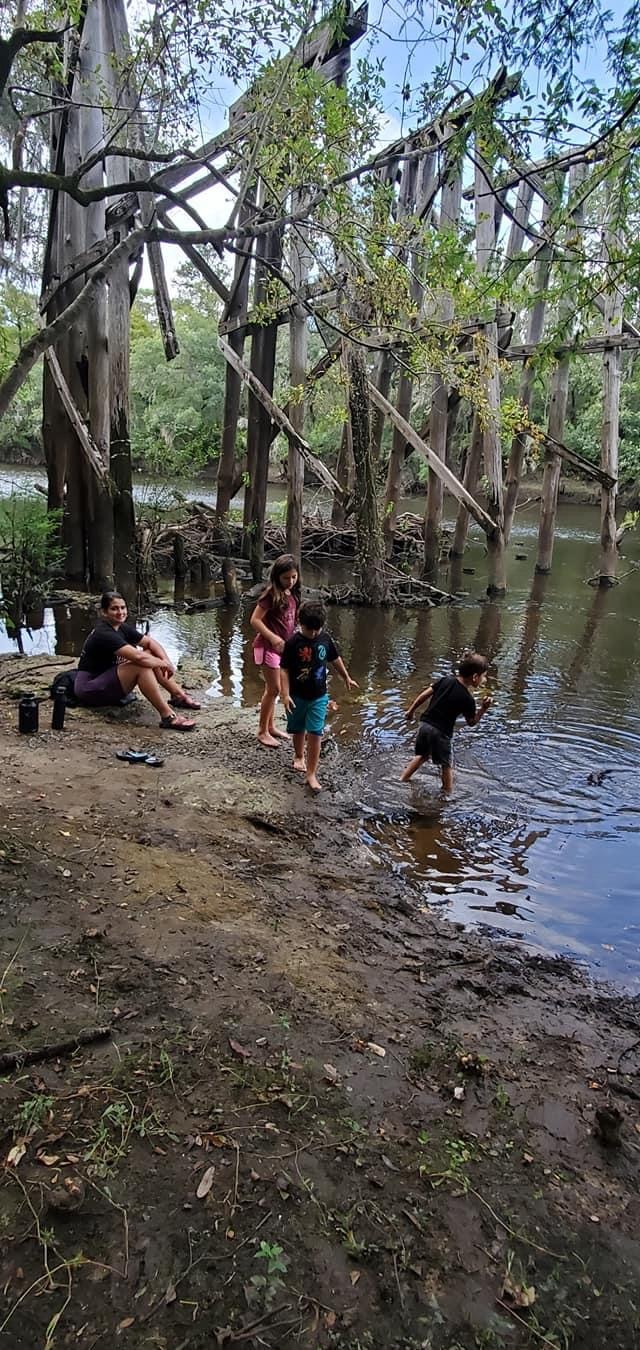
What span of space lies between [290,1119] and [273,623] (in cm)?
418

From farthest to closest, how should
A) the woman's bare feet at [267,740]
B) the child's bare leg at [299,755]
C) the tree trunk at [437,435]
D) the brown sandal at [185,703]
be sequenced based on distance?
the tree trunk at [437,435] < the brown sandal at [185,703] < the woman's bare feet at [267,740] < the child's bare leg at [299,755]

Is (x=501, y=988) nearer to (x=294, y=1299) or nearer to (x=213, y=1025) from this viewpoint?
(x=213, y=1025)

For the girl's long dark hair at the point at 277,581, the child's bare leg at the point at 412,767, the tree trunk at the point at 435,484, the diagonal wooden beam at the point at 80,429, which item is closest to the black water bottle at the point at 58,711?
the girl's long dark hair at the point at 277,581

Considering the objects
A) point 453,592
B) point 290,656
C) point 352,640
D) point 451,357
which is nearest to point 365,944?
point 290,656

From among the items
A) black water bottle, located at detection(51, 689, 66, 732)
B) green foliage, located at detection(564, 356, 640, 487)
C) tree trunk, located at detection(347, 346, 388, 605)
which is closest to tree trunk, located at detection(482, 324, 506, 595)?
tree trunk, located at detection(347, 346, 388, 605)

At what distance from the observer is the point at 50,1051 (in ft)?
7.79

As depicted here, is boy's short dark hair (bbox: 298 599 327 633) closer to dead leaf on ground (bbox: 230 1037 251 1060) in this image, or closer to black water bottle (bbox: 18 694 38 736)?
black water bottle (bbox: 18 694 38 736)

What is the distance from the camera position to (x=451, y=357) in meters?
6.82

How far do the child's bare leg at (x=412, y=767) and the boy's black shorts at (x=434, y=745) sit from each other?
72 millimetres

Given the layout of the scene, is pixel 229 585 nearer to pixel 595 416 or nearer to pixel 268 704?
pixel 268 704

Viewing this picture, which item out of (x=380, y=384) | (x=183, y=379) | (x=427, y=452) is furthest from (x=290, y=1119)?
(x=183, y=379)

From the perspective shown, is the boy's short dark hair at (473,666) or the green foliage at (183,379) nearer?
the boy's short dark hair at (473,666)

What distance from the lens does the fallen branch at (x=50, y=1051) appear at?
7.55 feet

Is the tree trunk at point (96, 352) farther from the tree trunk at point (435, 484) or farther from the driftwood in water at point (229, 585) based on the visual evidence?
the tree trunk at point (435, 484)
